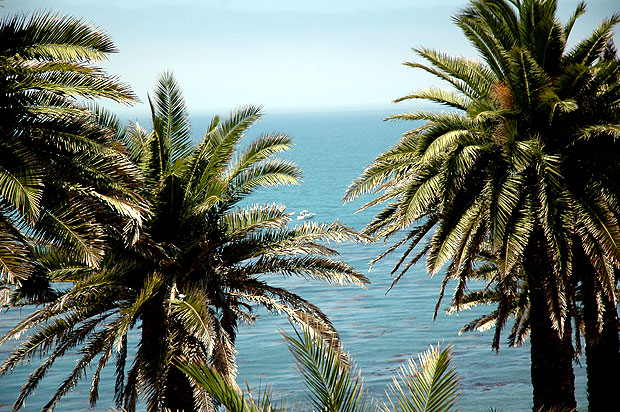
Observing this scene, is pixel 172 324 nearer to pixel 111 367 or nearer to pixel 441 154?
pixel 441 154

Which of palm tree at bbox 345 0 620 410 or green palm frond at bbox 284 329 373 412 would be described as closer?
green palm frond at bbox 284 329 373 412

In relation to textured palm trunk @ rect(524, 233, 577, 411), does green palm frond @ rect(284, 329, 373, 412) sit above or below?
above

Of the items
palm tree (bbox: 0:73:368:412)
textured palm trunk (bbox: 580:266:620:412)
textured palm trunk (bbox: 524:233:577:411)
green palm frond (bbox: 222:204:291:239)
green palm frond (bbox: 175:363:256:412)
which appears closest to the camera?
green palm frond (bbox: 175:363:256:412)

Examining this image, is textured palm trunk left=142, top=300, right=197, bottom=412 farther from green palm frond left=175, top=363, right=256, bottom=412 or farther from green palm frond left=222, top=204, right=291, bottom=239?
green palm frond left=175, top=363, right=256, bottom=412

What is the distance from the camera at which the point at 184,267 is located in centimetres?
1335

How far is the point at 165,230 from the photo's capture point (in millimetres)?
13398

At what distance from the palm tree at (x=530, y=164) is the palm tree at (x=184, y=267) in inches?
74.3

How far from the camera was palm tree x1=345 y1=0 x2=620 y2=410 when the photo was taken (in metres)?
12.8

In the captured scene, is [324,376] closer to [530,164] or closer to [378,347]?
[530,164]

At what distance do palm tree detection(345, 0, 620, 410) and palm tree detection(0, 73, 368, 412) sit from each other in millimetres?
1888

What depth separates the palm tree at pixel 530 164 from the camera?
12805mm

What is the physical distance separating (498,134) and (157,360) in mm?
7234

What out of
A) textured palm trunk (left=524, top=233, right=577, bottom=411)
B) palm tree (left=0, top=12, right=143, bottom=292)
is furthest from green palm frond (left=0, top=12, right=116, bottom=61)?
textured palm trunk (left=524, top=233, right=577, bottom=411)

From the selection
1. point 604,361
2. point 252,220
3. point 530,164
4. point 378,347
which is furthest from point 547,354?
point 378,347
